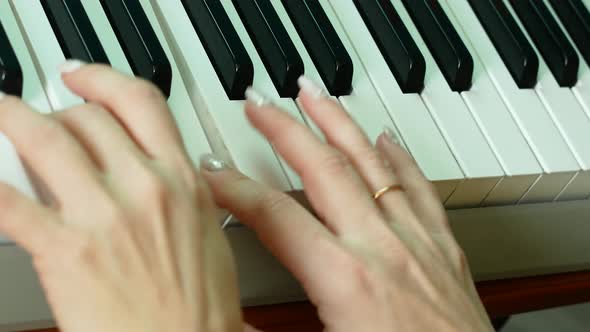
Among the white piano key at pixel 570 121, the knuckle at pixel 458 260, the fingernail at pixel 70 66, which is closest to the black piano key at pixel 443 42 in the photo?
the white piano key at pixel 570 121

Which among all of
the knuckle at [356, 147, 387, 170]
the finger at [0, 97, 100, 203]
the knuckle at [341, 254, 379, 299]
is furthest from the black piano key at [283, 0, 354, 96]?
the finger at [0, 97, 100, 203]

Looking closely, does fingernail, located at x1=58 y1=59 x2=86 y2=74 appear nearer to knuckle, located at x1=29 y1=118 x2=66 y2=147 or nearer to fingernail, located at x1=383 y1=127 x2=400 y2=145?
knuckle, located at x1=29 y1=118 x2=66 y2=147

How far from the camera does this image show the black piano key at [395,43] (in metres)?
0.85

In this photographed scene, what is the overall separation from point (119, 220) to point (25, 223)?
0.06m

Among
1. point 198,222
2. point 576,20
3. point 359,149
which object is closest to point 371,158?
point 359,149

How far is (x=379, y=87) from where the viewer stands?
839 millimetres

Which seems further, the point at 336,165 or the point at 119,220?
the point at 336,165

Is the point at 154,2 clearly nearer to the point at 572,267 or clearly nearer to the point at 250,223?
the point at 250,223

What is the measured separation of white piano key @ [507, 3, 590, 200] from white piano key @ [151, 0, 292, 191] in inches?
14.1

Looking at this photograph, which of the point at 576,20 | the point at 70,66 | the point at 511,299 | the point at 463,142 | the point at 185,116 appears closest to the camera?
the point at 70,66

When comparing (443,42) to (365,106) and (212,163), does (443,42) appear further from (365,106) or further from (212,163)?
(212,163)

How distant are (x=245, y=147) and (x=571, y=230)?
0.42m

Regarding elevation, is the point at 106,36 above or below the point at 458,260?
above

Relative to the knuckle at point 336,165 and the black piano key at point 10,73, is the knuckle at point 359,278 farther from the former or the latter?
the black piano key at point 10,73
